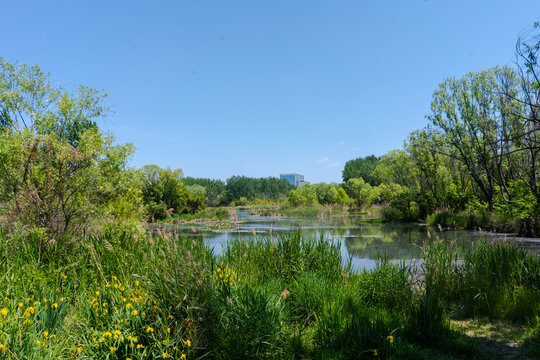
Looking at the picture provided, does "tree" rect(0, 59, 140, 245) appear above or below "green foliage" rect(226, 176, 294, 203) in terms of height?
below

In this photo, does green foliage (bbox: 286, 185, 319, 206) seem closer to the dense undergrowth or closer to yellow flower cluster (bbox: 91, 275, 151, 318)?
the dense undergrowth

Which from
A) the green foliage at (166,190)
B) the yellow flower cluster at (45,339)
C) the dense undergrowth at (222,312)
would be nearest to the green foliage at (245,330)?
the dense undergrowth at (222,312)

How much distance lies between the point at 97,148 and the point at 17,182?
1.74m

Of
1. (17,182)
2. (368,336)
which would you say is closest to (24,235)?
(17,182)

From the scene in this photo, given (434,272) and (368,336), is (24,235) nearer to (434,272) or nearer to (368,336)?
(368,336)

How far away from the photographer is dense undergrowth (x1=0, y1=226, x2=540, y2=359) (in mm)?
3465

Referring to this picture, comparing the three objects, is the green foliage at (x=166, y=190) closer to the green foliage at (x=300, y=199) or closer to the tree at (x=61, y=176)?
the green foliage at (x=300, y=199)

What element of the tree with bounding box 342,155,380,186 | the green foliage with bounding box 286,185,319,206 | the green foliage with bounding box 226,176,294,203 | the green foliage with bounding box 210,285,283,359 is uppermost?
the tree with bounding box 342,155,380,186

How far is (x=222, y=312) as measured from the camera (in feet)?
11.8

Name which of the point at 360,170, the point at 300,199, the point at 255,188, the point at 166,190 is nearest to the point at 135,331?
the point at 166,190

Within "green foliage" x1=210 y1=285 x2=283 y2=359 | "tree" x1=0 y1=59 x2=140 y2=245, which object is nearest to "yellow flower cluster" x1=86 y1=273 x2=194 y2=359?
"green foliage" x1=210 y1=285 x2=283 y2=359

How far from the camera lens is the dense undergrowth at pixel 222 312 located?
3465 millimetres

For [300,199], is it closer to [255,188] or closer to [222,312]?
[222,312]

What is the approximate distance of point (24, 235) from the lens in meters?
6.38
